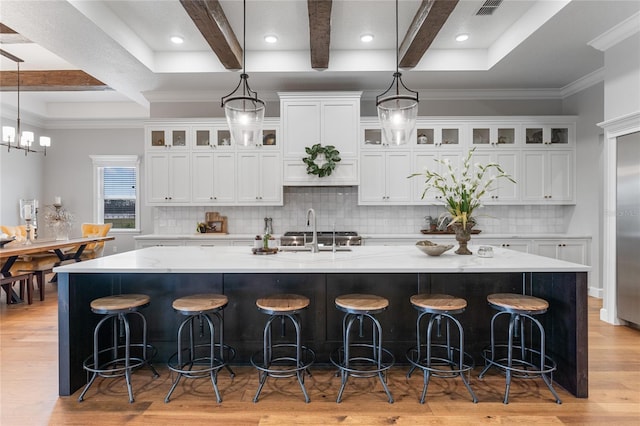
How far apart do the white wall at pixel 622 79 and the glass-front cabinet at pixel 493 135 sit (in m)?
1.32

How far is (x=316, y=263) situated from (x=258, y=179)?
9.83 ft

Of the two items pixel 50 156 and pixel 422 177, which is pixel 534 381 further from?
pixel 50 156

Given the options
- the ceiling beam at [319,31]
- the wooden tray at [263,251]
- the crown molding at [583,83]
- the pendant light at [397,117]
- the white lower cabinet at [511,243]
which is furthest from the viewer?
the white lower cabinet at [511,243]

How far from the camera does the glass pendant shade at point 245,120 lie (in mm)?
2680

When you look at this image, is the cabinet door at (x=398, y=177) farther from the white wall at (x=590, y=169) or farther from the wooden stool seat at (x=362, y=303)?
the wooden stool seat at (x=362, y=303)

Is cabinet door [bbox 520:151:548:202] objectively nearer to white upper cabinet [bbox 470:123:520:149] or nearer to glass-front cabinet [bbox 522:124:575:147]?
glass-front cabinet [bbox 522:124:575:147]

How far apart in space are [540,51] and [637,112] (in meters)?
1.19

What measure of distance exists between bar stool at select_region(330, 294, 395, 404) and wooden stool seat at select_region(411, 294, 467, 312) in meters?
0.22

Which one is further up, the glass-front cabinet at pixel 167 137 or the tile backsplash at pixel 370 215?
the glass-front cabinet at pixel 167 137

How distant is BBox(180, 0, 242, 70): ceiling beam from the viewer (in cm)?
311

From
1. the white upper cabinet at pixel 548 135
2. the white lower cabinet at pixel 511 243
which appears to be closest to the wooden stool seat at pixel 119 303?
the white lower cabinet at pixel 511 243

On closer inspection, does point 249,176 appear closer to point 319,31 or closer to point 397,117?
point 319,31

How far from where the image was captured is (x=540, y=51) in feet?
13.2

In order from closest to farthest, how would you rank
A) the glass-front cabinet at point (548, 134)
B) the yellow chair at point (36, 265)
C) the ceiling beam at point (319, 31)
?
the ceiling beam at point (319, 31) → the yellow chair at point (36, 265) → the glass-front cabinet at point (548, 134)
